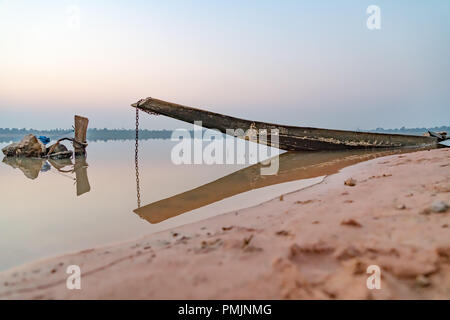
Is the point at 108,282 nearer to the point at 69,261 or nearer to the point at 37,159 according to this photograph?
the point at 69,261

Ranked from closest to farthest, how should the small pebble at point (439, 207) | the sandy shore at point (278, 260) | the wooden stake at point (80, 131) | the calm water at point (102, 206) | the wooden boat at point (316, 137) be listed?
the sandy shore at point (278, 260) < the small pebble at point (439, 207) < the calm water at point (102, 206) < the wooden boat at point (316, 137) < the wooden stake at point (80, 131)

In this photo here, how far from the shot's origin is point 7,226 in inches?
97.2

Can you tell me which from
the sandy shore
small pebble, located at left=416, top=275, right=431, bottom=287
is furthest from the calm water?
small pebble, located at left=416, top=275, right=431, bottom=287

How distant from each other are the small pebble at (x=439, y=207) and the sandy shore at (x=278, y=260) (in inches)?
1.1

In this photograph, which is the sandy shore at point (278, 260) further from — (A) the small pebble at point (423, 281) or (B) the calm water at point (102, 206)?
(B) the calm water at point (102, 206)

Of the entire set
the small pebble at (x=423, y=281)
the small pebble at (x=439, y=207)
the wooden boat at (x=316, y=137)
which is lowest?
the small pebble at (x=423, y=281)

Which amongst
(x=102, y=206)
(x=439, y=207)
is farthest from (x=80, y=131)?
(x=439, y=207)

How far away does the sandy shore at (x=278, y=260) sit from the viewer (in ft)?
3.21

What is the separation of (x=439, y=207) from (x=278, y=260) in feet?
4.07

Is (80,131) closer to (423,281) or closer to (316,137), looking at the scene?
(316,137)

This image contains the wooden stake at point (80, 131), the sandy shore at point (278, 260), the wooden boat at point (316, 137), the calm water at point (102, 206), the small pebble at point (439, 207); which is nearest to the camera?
the sandy shore at point (278, 260)

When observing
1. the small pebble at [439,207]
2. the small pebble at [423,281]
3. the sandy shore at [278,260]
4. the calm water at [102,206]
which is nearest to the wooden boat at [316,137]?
the calm water at [102,206]

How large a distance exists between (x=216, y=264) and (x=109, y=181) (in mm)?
4401

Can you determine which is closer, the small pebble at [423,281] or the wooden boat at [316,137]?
the small pebble at [423,281]
